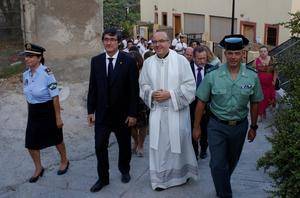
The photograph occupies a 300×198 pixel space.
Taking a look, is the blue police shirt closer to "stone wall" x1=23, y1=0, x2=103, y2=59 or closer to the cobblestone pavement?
the cobblestone pavement

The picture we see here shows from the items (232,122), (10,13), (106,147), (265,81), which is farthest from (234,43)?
(10,13)

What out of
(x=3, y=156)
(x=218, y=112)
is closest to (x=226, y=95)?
(x=218, y=112)

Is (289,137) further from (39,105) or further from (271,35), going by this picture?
(271,35)

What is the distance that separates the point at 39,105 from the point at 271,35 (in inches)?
695

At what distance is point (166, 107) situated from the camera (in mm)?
5371

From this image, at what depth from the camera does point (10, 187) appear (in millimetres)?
5648

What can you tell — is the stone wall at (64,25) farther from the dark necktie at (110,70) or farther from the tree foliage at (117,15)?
the tree foliage at (117,15)

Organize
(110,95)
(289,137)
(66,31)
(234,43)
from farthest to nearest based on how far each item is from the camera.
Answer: (66,31)
(110,95)
(234,43)
(289,137)

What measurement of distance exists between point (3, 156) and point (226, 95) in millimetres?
3410

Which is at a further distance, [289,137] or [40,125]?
[40,125]

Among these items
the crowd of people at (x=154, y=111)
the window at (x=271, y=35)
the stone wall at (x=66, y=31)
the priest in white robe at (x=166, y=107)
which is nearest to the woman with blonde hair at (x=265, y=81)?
the stone wall at (x=66, y=31)

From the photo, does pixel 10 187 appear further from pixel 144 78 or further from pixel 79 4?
pixel 79 4

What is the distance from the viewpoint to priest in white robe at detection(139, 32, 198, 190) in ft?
17.4

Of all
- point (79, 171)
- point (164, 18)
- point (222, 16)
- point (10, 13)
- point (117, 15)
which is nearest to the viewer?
point (79, 171)
